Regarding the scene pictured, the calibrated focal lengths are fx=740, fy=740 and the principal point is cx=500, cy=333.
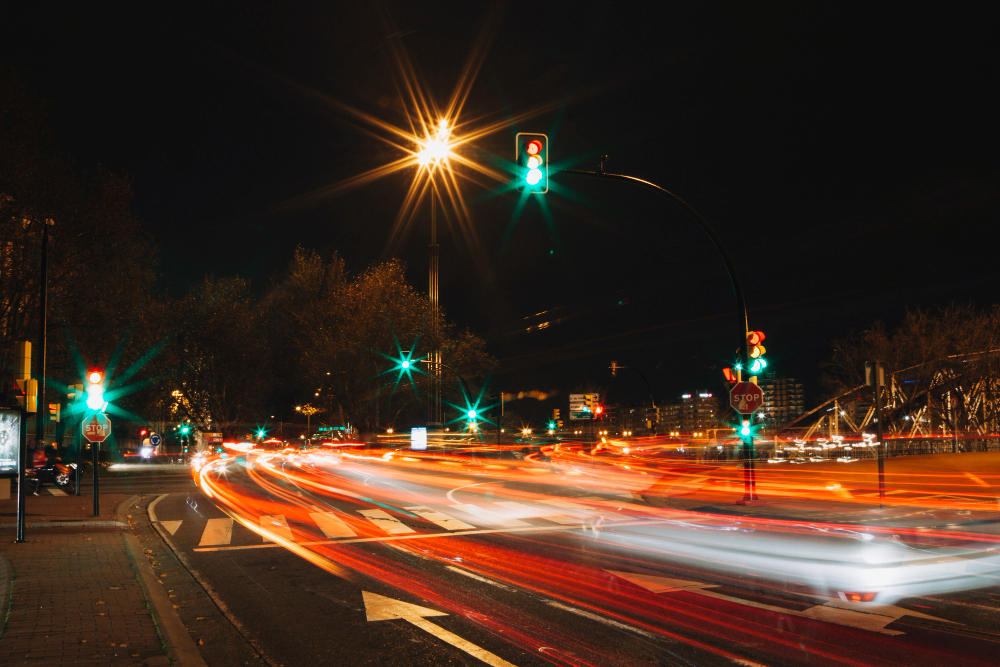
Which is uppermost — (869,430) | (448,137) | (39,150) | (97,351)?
(448,137)

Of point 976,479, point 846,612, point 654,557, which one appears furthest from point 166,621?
point 976,479

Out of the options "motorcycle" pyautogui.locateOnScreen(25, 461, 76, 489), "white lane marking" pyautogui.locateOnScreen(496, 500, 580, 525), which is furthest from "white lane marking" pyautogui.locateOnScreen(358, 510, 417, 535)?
"motorcycle" pyautogui.locateOnScreen(25, 461, 76, 489)

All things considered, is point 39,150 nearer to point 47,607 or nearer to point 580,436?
point 47,607

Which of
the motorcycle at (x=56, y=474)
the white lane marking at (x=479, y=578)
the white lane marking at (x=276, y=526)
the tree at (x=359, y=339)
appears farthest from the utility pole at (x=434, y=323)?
the white lane marking at (x=479, y=578)

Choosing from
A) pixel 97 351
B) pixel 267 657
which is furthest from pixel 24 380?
pixel 97 351

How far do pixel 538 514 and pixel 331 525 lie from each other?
176 inches

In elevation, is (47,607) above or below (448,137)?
below

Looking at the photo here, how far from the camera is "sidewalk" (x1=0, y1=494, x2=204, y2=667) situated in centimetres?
573

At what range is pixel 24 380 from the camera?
1413 centimetres

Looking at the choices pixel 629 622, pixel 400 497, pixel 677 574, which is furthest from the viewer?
pixel 400 497

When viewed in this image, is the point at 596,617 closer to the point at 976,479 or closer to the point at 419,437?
the point at 976,479

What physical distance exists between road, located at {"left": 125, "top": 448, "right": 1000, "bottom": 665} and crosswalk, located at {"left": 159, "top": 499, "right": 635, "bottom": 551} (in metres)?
0.07

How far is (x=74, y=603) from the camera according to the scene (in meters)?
7.45

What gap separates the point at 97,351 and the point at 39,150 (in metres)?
12.1
